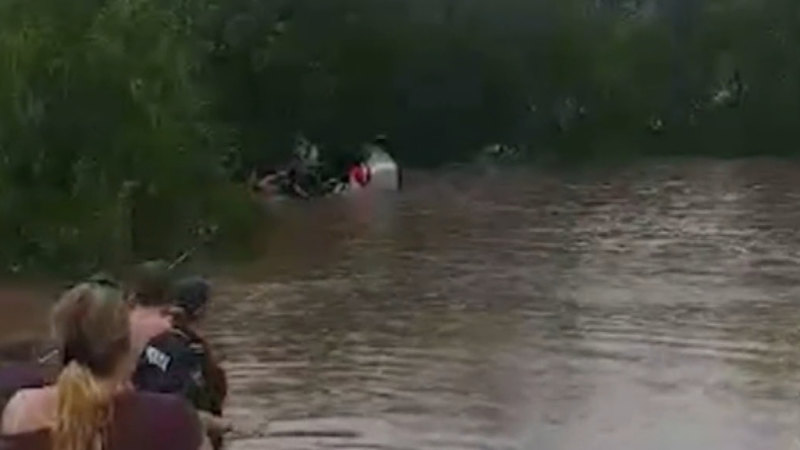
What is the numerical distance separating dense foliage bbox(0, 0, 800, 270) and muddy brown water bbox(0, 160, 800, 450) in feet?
5.64

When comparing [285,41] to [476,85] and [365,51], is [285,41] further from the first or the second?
[476,85]

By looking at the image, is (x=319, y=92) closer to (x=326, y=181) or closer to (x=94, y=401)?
(x=326, y=181)

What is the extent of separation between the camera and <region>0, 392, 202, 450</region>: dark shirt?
12.1ft

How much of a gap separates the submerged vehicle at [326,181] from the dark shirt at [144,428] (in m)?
30.9

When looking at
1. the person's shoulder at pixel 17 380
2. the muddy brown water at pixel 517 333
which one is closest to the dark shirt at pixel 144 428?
the person's shoulder at pixel 17 380

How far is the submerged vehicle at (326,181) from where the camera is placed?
3603 centimetres

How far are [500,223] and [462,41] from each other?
20.7 m

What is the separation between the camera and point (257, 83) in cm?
4072

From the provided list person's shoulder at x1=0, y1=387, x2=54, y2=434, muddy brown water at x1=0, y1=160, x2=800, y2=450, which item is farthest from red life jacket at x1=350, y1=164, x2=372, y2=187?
person's shoulder at x1=0, y1=387, x2=54, y2=434

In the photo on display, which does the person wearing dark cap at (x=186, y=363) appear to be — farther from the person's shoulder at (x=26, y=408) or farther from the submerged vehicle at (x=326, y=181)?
the submerged vehicle at (x=326, y=181)

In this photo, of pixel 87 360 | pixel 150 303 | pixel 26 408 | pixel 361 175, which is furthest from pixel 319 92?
pixel 87 360

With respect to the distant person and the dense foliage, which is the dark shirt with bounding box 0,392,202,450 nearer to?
the distant person

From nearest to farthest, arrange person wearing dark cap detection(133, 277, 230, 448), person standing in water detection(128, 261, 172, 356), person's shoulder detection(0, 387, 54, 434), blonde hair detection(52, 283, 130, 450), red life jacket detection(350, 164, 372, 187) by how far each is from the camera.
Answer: blonde hair detection(52, 283, 130, 450) < person's shoulder detection(0, 387, 54, 434) < person standing in water detection(128, 261, 172, 356) < person wearing dark cap detection(133, 277, 230, 448) < red life jacket detection(350, 164, 372, 187)

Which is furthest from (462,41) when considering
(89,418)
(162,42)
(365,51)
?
(89,418)
